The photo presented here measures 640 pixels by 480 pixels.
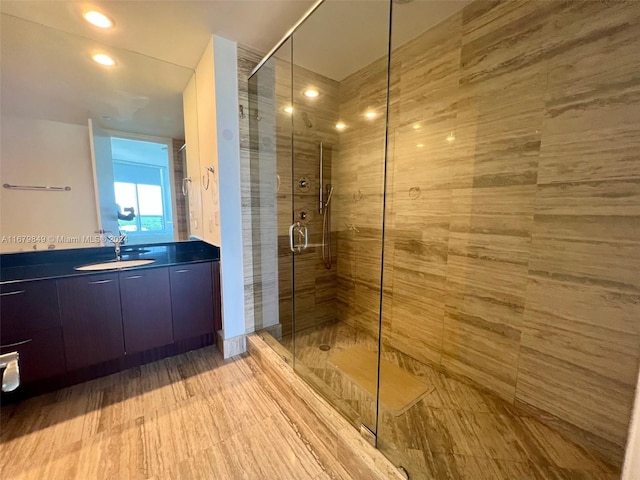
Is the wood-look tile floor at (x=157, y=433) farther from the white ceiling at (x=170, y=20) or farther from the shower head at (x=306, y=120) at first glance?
the white ceiling at (x=170, y=20)

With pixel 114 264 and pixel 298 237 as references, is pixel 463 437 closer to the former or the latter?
pixel 298 237

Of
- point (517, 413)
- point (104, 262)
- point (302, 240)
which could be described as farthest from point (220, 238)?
point (517, 413)

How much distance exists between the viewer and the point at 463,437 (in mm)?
1466

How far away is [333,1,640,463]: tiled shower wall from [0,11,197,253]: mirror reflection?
1.96m

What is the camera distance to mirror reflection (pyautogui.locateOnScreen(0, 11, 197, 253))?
1768mm

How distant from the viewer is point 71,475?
1.23 meters

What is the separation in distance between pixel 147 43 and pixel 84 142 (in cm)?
90

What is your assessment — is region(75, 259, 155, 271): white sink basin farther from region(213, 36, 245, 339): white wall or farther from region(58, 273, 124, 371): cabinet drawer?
region(213, 36, 245, 339): white wall

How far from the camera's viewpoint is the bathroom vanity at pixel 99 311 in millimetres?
→ 1571

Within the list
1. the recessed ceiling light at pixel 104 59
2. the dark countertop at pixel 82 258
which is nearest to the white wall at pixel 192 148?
A: the dark countertop at pixel 82 258

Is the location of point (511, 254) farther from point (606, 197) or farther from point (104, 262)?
point (104, 262)

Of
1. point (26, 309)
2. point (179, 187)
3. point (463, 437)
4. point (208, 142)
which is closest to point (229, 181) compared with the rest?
point (208, 142)

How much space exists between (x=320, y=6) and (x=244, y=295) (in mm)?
2207

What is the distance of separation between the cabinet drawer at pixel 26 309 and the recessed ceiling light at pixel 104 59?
169 cm
